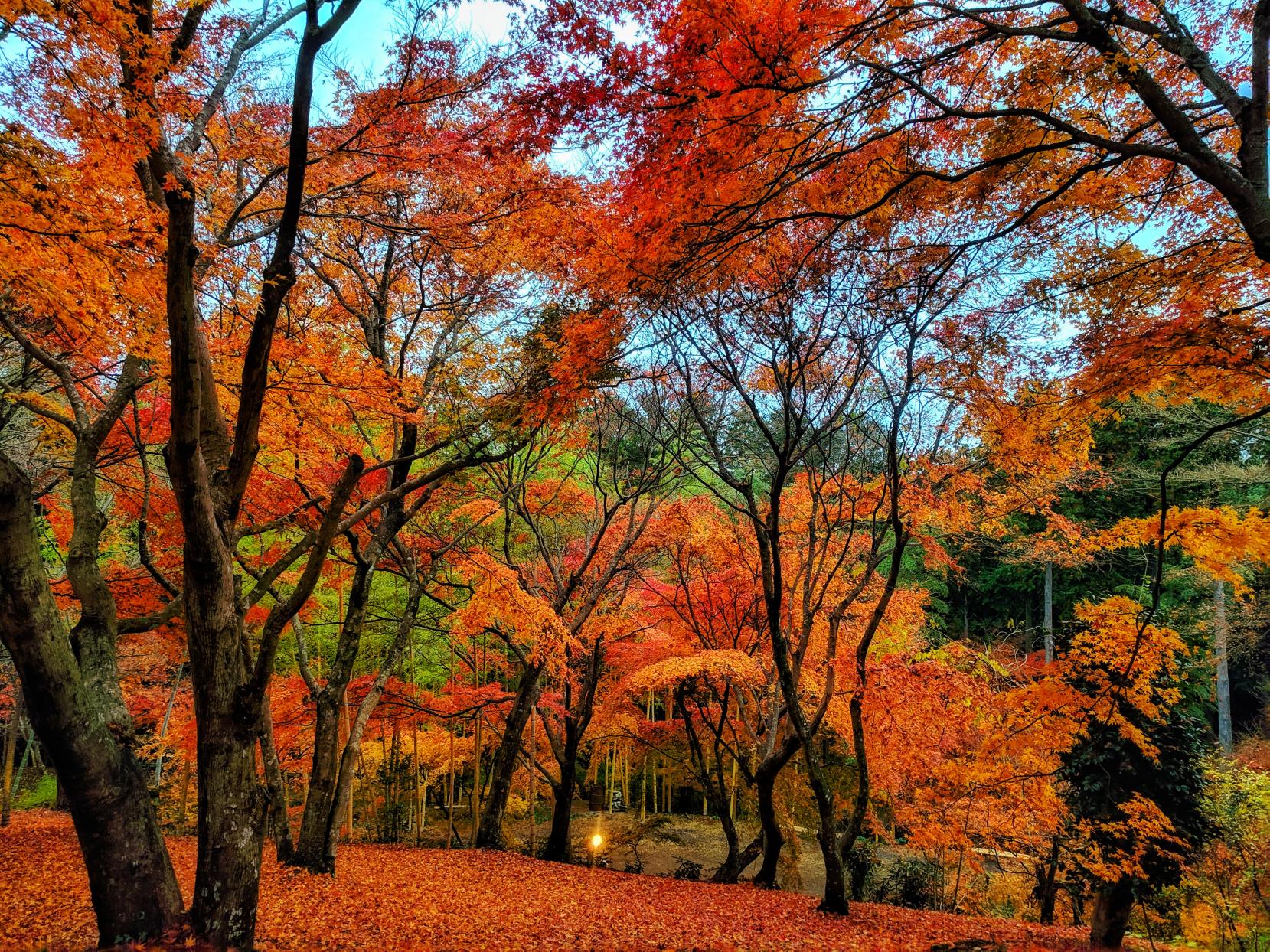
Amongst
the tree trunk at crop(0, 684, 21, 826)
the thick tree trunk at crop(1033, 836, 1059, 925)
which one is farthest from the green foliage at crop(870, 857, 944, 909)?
the tree trunk at crop(0, 684, 21, 826)

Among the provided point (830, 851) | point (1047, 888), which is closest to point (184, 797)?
point (830, 851)

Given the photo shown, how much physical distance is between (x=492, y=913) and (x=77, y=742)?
4.65 m

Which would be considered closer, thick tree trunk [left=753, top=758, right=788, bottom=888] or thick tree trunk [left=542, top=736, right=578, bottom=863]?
thick tree trunk [left=753, top=758, right=788, bottom=888]

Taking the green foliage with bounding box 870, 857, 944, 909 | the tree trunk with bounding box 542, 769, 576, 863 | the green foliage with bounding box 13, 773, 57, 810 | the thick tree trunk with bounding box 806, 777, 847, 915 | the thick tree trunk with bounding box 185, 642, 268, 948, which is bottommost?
the green foliage with bounding box 13, 773, 57, 810

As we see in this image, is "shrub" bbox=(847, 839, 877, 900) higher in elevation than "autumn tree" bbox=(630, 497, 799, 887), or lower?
lower

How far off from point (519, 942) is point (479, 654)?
37.9 feet

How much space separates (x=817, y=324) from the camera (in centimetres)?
622

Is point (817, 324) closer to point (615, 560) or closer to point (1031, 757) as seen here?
point (615, 560)

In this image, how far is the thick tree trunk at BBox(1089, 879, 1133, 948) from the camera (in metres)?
7.12

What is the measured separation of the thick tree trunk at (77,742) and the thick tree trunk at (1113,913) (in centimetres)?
957

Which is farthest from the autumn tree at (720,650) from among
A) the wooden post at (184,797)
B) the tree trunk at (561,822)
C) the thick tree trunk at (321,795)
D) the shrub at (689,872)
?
the wooden post at (184,797)

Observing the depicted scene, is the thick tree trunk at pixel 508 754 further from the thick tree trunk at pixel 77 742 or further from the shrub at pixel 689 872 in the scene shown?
the thick tree trunk at pixel 77 742

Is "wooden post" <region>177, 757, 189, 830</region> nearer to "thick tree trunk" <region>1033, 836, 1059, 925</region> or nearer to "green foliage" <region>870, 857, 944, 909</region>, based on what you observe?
"green foliage" <region>870, 857, 944, 909</region>

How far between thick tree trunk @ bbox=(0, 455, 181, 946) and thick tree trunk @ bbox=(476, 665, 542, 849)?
20.4 feet
